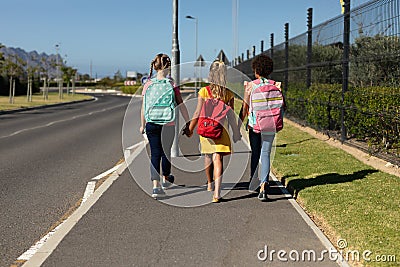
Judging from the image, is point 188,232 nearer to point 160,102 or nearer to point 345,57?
point 160,102

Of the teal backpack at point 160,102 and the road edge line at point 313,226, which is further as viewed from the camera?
the teal backpack at point 160,102

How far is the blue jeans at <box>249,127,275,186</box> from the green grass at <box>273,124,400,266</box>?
56cm

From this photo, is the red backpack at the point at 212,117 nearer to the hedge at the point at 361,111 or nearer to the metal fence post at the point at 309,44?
the hedge at the point at 361,111

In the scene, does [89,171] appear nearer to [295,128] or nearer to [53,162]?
[53,162]

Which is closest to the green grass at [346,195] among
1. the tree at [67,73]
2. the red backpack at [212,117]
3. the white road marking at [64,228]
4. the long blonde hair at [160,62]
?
the red backpack at [212,117]

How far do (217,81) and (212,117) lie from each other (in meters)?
0.46

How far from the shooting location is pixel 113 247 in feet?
16.8

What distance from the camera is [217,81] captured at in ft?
22.8

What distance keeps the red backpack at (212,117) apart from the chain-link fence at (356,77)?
3.45 metres

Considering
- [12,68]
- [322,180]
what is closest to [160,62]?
[322,180]

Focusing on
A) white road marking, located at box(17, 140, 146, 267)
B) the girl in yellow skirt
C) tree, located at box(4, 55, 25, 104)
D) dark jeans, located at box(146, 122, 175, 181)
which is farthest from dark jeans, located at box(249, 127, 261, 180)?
tree, located at box(4, 55, 25, 104)

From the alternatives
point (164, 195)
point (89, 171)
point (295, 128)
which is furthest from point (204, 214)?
point (295, 128)

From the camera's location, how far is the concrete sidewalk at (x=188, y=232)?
4.81 meters

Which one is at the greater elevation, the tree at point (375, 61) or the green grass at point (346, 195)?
the tree at point (375, 61)
